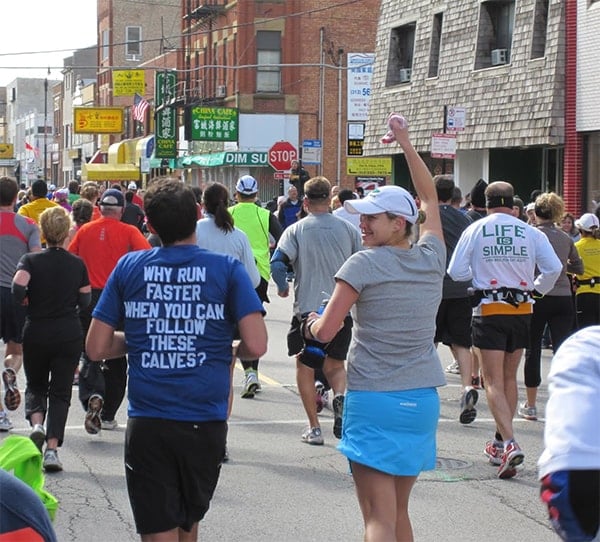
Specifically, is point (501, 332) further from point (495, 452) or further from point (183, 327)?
point (183, 327)

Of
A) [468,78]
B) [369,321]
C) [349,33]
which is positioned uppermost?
[349,33]

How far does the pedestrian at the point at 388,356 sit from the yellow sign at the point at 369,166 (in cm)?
2727

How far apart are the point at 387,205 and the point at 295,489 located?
10.2ft

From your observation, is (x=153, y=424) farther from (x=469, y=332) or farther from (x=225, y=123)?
(x=225, y=123)

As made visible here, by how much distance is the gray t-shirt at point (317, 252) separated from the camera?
9602 millimetres

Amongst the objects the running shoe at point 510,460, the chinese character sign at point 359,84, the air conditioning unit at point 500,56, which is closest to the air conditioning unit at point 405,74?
the air conditioning unit at point 500,56

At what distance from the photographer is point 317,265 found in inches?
378

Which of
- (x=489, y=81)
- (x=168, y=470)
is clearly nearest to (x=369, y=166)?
(x=489, y=81)

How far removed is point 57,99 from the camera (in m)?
101

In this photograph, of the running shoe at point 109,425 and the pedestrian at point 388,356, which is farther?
the running shoe at point 109,425

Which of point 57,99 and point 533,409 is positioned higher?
point 57,99

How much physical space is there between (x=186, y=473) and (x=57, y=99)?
9894 centimetres

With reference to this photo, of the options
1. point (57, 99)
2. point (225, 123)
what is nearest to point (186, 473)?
point (225, 123)

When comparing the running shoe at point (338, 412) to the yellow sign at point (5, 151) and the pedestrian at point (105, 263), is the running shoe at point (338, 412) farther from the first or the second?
the yellow sign at point (5, 151)
